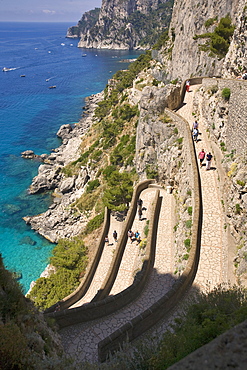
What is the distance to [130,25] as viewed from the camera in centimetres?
18025

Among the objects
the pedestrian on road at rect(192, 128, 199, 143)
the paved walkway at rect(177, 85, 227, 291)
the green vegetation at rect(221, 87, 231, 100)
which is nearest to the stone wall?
the green vegetation at rect(221, 87, 231, 100)

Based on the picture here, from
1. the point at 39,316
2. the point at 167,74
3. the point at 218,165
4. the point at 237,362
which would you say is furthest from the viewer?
the point at 167,74

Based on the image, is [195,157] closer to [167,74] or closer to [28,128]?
[167,74]

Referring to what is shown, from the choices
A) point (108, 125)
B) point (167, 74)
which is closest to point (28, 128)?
point (108, 125)

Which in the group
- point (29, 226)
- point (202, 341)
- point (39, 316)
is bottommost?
point (29, 226)

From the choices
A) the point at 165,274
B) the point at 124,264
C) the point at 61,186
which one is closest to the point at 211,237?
the point at 165,274

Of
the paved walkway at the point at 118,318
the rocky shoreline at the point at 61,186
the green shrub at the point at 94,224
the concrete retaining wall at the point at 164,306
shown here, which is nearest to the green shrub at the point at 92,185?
the rocky shoreline at the point at 61,186

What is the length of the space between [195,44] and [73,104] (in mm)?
44099

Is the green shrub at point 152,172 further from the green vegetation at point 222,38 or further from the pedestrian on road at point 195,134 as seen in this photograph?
the green vegetation at point 222,38

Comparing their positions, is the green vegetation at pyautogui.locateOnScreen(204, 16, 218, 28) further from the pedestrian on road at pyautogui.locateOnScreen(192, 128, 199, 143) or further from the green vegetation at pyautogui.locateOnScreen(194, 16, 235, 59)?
the pedestrian on road at pyautogui.locateOnScreen(192, 128, 199, 143)

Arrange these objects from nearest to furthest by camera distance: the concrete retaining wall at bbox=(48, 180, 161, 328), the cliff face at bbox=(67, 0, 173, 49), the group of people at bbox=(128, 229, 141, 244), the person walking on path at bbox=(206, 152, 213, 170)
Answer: the concrete retaining wall at bbox=(48, 180, 161, 328), the person walking on path at bbox=(206, 152, 213, 170), the group of people at bbox=(128, 229, 141, 244), the cliff face at bbox=(67, 0, 173, 49)

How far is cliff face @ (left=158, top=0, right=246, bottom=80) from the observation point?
75.2 feet

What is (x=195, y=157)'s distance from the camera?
18.6m

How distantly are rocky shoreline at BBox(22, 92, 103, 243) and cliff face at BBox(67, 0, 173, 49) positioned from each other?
130 meters
